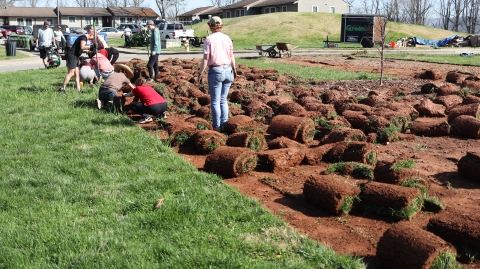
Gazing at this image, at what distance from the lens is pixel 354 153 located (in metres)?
6.52

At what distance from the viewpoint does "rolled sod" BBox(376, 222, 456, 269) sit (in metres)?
3.74

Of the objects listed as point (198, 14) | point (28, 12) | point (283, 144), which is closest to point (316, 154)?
point (283, 144)

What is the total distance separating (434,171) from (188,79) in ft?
28.6

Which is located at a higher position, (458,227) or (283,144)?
(283,144)

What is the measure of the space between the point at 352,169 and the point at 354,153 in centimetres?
44

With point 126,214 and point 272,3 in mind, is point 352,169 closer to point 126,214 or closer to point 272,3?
point 126,214

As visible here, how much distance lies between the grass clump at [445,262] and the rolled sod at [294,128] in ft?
12.7

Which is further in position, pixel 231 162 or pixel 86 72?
pixel 86 72

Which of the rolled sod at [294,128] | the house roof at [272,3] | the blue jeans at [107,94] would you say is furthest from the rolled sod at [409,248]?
the house roof at [272,3]

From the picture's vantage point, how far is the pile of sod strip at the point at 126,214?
4.04 meters

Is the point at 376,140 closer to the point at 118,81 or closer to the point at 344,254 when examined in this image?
the point at 344,254

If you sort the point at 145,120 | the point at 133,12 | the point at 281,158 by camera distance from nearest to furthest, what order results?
the point at 281,158
the point at 145,120
the point at 133,12

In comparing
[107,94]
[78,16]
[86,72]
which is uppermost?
[78,16]

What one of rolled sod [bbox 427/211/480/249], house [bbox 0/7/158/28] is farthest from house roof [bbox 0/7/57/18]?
rolled sod [bbox 427/211/480/249]
